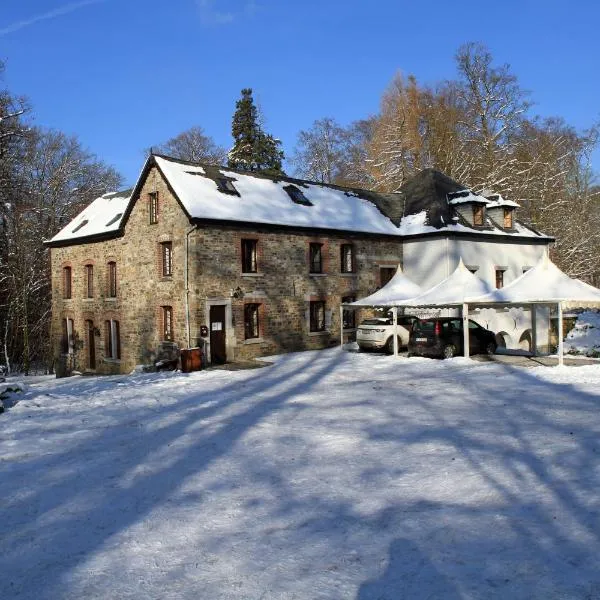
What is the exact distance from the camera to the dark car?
1924 centimetres

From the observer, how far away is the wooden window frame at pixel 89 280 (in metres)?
27.2

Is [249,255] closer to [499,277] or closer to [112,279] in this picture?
[112,279]

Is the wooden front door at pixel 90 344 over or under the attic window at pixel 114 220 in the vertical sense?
under

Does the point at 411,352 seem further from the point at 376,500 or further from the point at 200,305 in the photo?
the point at 376,500

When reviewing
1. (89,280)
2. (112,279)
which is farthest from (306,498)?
(89,280)

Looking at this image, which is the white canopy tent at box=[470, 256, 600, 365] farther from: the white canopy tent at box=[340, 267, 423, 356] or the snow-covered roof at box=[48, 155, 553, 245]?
the snow-covered roof at box=[48, 155, 553, 245]

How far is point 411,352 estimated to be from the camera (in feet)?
64.6

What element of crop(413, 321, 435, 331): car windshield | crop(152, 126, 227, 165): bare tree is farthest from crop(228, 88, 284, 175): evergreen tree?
crop(413, 321, 435, 331): car windshield

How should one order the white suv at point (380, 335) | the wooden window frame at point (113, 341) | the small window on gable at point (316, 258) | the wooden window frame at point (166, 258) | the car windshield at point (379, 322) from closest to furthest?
the white suv at point (380, 335) → the car windshield at point (379, 322) → the wooden window frame at point (166, 258) → the small window on gable at point (316, 258) → the wooden window frame at point (113, 341)

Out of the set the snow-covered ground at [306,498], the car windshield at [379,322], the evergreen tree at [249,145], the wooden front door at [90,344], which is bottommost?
the snow-covered ground at [306,498]

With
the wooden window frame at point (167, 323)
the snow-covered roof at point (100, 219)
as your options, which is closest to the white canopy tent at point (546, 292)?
the wooden window frame at point (167, 323)

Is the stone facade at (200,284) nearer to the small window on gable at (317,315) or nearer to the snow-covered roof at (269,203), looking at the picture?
the small window on gable at (317,315)

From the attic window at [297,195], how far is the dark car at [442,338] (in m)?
8.65

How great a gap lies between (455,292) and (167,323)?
11070 millimetres
